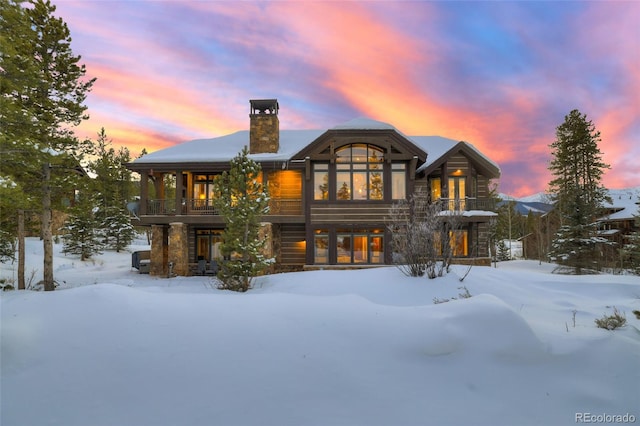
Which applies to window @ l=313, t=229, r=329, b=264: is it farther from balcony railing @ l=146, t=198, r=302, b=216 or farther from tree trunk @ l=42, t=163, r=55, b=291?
tree trunk @ l=42, t=163, r=55, b=291

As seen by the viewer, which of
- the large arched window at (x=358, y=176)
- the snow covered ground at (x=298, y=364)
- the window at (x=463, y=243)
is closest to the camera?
the snow covered ground at (x=298, y=364)

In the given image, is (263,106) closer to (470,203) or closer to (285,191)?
(285,191)

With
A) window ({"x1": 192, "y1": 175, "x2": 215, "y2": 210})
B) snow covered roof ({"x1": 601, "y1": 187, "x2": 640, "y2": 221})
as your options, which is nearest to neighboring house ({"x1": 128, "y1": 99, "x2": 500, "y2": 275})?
window ({"x1": 192, "y1": 175, "x2": 215, "y2": 210})

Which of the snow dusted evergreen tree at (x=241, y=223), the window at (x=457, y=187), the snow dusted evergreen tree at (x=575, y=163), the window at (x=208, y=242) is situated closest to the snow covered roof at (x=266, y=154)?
the window at (x=457, y=187)

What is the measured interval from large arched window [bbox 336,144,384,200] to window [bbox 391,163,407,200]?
0.70 meters

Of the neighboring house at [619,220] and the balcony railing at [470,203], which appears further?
the neighboring house at [619,220]

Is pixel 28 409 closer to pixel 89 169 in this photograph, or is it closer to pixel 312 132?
pixel 89 169

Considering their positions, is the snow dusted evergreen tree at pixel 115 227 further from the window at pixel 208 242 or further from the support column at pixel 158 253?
the window at pixel 208 242

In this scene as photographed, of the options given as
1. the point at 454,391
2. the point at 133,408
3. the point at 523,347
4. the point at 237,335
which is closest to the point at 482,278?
the point at 523,347

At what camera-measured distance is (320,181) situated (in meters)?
18.6

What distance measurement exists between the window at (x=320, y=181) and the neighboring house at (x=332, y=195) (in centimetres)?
6

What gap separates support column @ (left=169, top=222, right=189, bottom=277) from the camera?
1853 centimetres

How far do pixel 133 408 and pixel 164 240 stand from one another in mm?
17499

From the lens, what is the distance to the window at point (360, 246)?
18.4m
